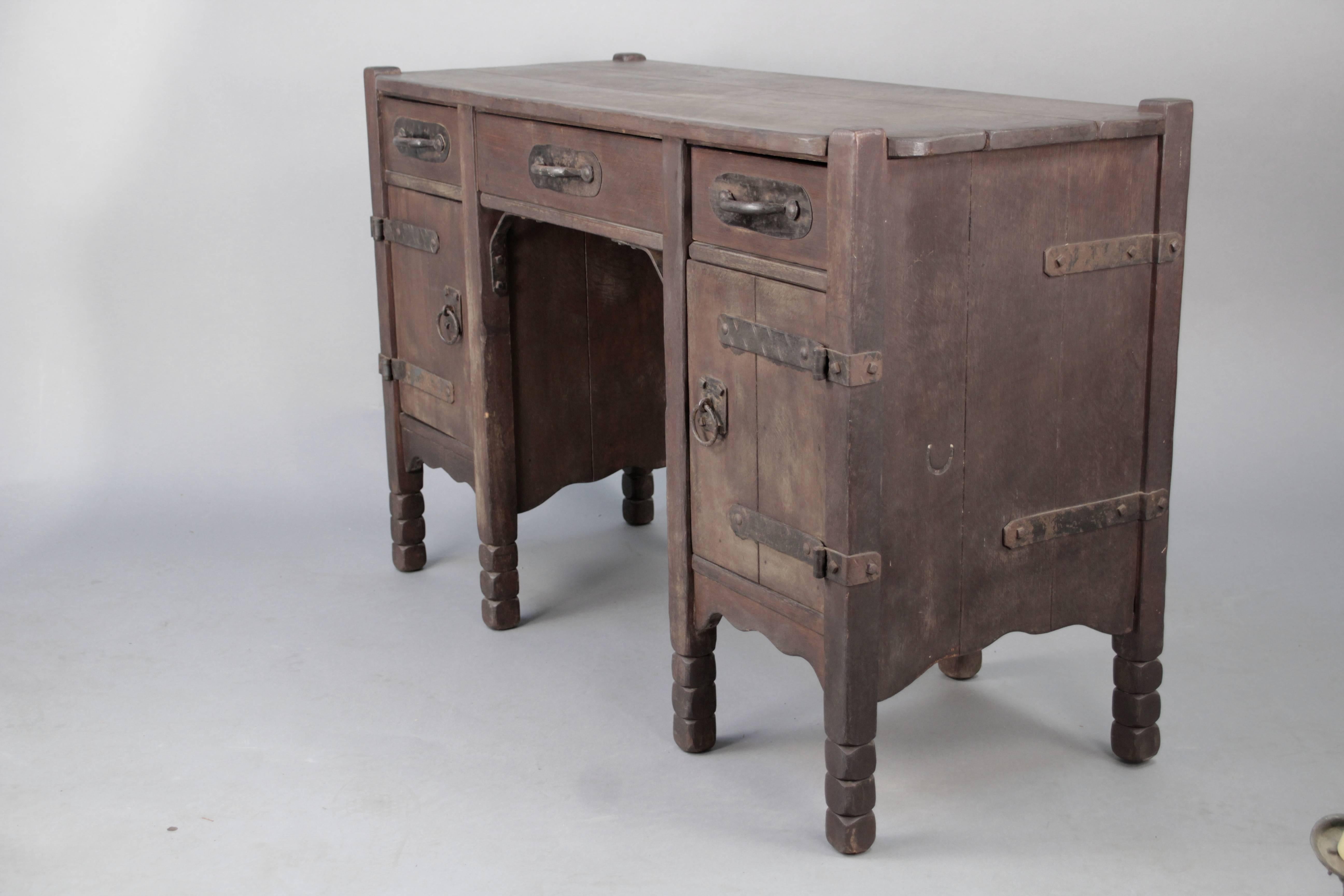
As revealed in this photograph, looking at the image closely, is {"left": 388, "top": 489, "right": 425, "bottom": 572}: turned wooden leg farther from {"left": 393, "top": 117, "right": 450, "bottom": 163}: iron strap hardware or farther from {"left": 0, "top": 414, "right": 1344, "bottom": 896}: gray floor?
{"left": 393, "top": 117, "right": 450, "bottom": 163}: iron strap hardware

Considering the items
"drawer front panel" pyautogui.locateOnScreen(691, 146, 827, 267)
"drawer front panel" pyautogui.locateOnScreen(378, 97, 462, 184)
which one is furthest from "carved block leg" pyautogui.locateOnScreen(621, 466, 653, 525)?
"drawer front panel" pyautogui.locateOnScreen(691, 146, 827, 267)

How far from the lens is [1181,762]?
2996 mm

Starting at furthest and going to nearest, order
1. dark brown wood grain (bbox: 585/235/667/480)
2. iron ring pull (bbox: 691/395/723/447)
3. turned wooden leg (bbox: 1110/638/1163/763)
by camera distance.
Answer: dark brown wood grain (bbox: 585/235/667/480)
turned wooden leg (bbox: 1110/638/1163/763)
iron ring pull (bbox: 691/395/723/447)

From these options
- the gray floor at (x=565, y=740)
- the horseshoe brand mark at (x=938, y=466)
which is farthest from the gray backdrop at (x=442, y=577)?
the horseshoe brand mark at (x=938, y=466)

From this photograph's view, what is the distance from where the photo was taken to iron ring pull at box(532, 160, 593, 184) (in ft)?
10.0

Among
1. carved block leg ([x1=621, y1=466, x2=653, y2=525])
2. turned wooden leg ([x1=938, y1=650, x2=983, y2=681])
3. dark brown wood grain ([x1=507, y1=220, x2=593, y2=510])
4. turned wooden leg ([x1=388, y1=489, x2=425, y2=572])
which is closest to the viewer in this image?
turned wooden leg ([x1=938, y1=650, x2=983, y2=681])

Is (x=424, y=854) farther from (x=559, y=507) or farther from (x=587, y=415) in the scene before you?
(x=559, y=507)

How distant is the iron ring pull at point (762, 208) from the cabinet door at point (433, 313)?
113 centimetres

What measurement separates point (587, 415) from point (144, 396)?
5.41 feet

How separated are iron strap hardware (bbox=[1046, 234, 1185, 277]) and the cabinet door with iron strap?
1453 millimetres

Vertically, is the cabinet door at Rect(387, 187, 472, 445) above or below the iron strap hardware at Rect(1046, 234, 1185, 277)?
below

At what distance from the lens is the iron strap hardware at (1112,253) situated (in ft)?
8.73

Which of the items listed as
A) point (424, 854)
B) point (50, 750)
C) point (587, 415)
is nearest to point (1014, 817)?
point (424, 854)

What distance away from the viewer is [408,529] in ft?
13.4
